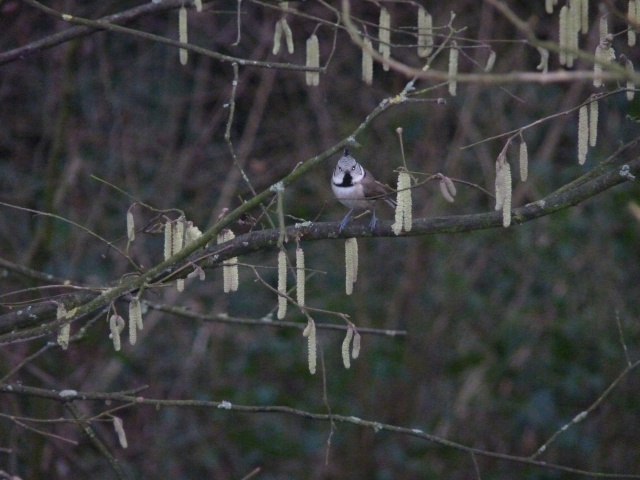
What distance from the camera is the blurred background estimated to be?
7.50m

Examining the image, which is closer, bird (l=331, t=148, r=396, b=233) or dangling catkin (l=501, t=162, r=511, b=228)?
dangling catkin (l=501, t=162, r=511, b=228)

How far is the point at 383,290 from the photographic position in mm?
7719

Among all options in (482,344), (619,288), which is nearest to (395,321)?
(482,344)

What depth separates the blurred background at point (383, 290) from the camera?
295 inches

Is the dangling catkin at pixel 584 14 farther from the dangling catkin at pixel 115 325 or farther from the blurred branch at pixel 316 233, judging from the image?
the dangling catkin at pixel 115 325

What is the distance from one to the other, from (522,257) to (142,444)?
11.0 ft

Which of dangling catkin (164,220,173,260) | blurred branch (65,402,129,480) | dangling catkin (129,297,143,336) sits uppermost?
dangling catkin (164,220,173,260)

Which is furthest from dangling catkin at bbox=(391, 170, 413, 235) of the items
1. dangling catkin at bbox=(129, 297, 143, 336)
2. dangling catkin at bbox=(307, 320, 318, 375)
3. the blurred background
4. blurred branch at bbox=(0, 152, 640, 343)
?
the blurred background

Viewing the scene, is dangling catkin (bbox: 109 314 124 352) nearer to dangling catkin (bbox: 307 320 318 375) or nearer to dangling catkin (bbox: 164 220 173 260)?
dangling catkin (bbox: 164 220 173 260)

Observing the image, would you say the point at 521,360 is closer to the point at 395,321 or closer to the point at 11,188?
the point at 395,321

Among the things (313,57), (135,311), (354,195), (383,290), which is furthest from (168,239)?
(383,290)

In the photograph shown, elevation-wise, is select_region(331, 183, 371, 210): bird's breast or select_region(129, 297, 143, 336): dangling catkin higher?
select_region(331, 183, 371, 210): bird's breast

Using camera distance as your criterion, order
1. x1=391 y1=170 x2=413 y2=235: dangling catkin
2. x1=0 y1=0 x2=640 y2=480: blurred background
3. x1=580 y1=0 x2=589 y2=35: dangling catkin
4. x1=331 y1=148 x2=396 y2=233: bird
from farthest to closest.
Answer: x1=0 y1=0 x2=640 y2=480: blurred background
x1=331 y1=148 x2=396 y2=233: bird
x1=580 y1=0 x2=589 y2=35: dangling catkin
x1=391 y1=170 x2=413 y2=235: dangling catkin

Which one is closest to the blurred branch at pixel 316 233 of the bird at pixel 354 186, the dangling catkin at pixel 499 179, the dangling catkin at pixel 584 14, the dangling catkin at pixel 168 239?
the dangling catkin at pixel 168 239
